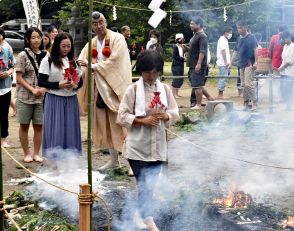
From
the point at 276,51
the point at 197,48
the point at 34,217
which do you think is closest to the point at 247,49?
the point at 276,51

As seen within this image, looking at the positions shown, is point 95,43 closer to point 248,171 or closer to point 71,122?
point 71,122

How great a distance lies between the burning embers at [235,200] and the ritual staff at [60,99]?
7.16 feet

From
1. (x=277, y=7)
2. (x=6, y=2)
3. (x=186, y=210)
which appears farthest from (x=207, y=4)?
(x=6, y=2)

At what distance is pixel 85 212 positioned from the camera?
3.63 metres

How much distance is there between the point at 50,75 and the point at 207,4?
7.64 meters

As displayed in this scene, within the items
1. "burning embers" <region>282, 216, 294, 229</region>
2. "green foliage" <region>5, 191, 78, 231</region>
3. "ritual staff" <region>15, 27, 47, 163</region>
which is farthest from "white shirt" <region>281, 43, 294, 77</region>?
"green foliage" <region>5, 191, 78, 231</region>

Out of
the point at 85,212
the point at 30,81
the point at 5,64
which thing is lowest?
the point at 85,212

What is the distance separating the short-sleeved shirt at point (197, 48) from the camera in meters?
12.1

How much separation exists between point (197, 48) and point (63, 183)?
639 centimetres

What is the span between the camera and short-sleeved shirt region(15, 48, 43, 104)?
7.61 metres

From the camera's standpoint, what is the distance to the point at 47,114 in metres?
A: 7.03

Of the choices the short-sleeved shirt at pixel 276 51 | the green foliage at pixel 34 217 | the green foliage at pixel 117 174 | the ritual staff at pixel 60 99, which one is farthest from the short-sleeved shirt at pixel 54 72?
the short-sleeved shirt at pixel 276 51

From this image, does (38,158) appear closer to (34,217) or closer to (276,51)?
(34,217)

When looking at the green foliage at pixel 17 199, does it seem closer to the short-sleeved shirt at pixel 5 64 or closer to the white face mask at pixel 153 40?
the short-sleeved shirt at pixel 5 64
